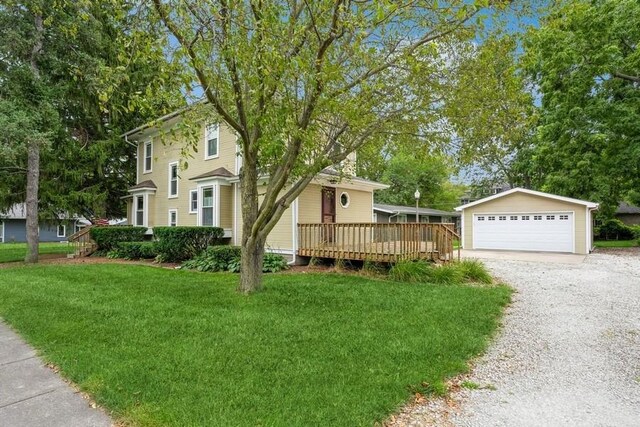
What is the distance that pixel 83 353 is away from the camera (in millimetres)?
4051

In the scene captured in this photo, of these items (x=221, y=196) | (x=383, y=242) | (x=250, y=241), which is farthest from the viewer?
(x=221, y=196)

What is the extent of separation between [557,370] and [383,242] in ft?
20.2

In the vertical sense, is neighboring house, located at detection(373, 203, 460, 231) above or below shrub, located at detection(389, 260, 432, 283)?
above

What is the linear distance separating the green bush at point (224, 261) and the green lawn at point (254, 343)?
246cm

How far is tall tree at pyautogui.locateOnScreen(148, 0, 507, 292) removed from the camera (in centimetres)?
488

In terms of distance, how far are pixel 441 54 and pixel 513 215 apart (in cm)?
1373

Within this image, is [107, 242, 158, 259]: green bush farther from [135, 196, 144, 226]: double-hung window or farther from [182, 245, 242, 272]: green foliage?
[135, 196, 144, 226]: double-hung window

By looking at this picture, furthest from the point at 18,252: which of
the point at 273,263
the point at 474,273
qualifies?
the point at 474,273

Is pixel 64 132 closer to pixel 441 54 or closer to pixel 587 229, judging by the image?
pixel 441 54

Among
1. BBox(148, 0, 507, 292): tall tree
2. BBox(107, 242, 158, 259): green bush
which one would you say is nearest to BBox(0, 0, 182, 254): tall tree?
BBox(148, 0, 507, 292): tall tree

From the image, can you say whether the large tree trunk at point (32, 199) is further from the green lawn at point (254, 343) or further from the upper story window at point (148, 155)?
the green lawn at point (254, 343)

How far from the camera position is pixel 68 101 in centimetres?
1540

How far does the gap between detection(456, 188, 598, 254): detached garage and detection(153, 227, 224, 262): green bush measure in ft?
44.0

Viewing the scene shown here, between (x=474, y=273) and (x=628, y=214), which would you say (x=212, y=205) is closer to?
(x=474, y=273)
